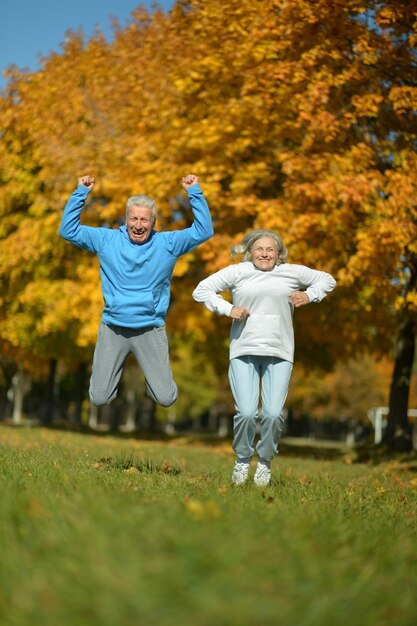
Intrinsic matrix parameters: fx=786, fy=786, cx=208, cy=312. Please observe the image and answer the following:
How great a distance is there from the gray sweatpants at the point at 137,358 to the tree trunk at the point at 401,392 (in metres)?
10.2

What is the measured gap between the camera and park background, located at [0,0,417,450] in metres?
12.7

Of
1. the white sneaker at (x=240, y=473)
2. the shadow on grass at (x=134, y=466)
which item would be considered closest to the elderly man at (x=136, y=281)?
the shadow on grass at (x=134, y=466)

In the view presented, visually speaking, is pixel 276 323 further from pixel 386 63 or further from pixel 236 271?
pixel 386 63

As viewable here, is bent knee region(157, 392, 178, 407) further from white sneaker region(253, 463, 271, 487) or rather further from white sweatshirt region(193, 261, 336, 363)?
white sneaker region(253, 463, 271, 487)

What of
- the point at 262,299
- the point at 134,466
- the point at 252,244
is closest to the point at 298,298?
the point at 262,299

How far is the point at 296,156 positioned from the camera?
1337cm

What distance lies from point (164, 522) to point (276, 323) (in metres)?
3.25

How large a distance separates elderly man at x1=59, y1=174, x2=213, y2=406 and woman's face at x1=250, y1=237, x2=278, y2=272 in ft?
1.46

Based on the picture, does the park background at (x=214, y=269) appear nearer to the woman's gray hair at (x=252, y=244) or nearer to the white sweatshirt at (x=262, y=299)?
the white sweatshirt at (x=262, y=299)

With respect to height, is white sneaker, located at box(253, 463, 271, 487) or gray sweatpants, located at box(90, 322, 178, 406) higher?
gray sweatpants, located at box(90, 322, 178, 406)

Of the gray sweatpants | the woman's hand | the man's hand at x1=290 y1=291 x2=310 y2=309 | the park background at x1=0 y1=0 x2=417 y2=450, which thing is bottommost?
the gray sweatpants

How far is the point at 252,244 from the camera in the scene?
6.62m

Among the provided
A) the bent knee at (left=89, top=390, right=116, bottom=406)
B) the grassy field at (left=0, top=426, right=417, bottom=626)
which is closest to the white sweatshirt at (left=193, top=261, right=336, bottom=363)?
the bent knee at (left=89, top=390, right=116, bottom=406)

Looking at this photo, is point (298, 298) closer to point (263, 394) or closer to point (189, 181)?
point (263, 394)
